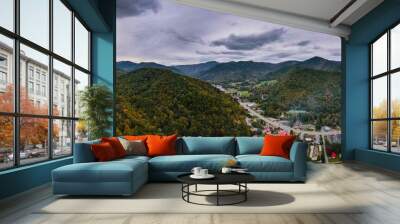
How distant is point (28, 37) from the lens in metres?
5.80

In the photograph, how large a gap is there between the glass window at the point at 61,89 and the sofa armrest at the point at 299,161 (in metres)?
4.16

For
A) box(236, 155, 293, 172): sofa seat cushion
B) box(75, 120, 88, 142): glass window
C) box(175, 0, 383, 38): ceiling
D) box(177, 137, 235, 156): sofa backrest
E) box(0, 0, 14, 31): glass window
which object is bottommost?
box(236, 155, 293, 172): sofa seat cushion

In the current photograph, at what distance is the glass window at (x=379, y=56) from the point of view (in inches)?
355

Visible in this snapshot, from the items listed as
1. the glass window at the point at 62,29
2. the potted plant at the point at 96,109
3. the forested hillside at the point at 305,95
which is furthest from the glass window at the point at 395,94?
the glass window at the point at 62,29

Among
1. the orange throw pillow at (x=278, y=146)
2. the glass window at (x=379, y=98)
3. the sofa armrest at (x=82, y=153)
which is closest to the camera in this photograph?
the sofa armrest at (x=82, y=153)

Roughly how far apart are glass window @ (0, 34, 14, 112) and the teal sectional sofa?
42.5 inches

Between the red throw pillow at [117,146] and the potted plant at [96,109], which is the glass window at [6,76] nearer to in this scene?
the red throw pillow at [117,146]

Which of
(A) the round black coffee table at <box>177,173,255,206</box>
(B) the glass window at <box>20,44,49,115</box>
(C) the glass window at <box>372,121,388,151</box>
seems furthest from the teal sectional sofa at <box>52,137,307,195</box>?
(C) the glass window at <box>372,121,388,151</box>

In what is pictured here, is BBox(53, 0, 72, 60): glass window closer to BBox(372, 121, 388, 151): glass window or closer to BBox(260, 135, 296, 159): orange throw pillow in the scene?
BBox(260, 135, 296, 159): orange throw pillow

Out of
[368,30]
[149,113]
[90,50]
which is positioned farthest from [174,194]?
[368,30]

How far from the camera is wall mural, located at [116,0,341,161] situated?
36.4ft

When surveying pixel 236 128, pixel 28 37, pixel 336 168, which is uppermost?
pixel 28 37

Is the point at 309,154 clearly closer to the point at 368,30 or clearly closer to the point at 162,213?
the point at 368,30

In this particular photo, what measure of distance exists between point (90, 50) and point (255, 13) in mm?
4151
